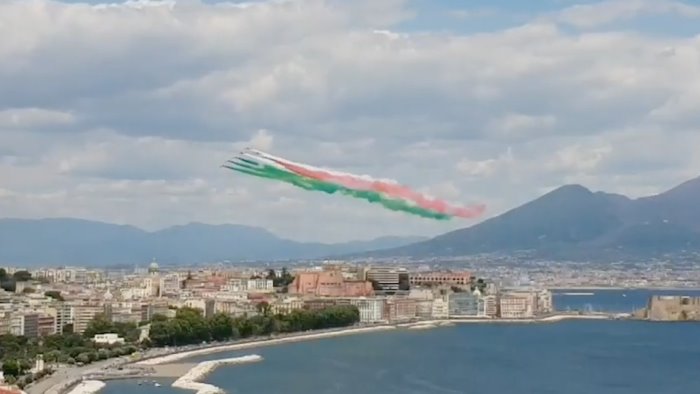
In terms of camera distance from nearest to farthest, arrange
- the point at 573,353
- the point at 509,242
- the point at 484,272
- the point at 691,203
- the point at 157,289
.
Result: the point at 573,353, the point at 157,289, the point at 484,272, the point at 509,242, the point at 691,203

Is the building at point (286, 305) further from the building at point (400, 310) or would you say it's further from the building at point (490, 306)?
the building at point (490, 306)

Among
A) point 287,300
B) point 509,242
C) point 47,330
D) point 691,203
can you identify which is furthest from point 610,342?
point 691,203

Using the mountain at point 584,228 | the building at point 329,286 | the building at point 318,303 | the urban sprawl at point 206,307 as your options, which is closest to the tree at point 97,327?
the urban sprawl at point 206,307

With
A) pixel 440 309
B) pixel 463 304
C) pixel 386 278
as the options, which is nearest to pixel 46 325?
pixel 440 309

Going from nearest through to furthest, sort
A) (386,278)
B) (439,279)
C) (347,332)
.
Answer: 1. (347,332)
2. (386,278)
3. (439,279)

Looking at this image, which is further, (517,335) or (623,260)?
(623,260)

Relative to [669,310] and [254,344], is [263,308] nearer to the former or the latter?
[254,344]

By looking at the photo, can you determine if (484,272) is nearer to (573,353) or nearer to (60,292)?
(60,292)
